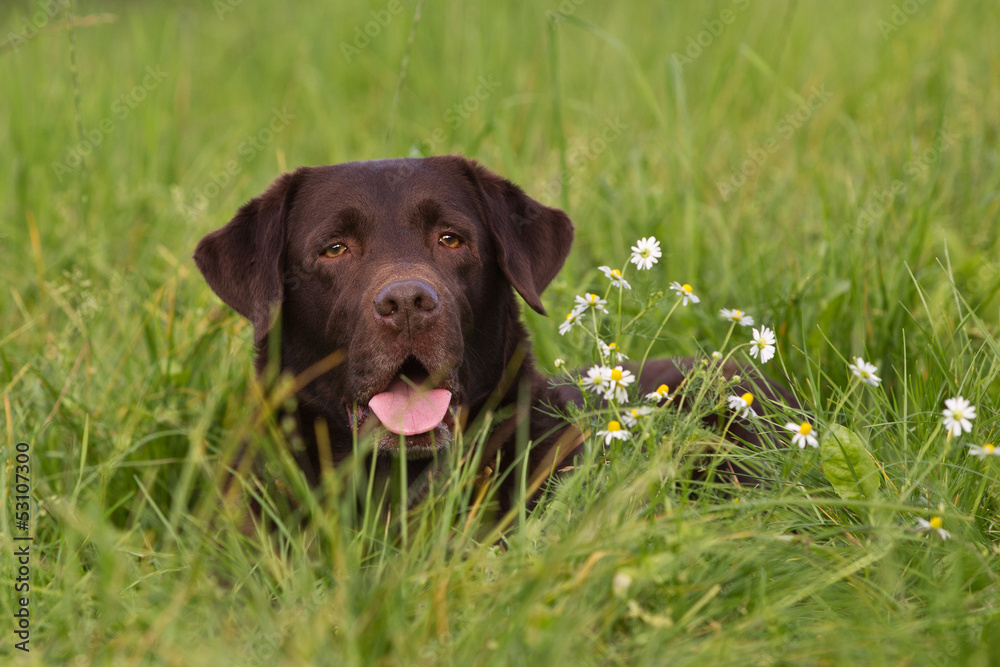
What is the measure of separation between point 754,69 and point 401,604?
4839 millimetres

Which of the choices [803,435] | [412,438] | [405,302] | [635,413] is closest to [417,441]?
[412,438]

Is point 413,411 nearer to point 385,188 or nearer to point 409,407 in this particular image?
point 409,407

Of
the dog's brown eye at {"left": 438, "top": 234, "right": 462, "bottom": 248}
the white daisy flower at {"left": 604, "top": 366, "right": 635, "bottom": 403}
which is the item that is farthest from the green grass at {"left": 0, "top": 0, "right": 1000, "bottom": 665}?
the dog's brown eye at {"left": 438, "top": 234, "right": 462, "bottom": 248}

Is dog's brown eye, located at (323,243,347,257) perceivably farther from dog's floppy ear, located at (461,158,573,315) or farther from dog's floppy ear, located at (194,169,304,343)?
dog's floppy ear, located at (461,158,573,315)

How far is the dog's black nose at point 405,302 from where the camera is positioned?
256 centimetres

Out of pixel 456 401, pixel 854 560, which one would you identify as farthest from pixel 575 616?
pixel 456 401

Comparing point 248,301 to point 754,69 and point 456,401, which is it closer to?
point 456,401

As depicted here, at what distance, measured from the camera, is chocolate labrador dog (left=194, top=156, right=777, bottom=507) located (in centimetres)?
269

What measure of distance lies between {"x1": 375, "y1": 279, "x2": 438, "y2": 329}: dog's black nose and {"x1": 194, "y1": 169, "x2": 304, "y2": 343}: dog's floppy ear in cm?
49

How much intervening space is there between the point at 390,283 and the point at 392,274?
0.29 ft

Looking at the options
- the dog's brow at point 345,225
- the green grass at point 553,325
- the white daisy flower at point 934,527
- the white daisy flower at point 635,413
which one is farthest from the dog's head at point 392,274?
the white daisy flower at point 934,527

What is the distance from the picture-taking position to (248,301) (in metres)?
2.98

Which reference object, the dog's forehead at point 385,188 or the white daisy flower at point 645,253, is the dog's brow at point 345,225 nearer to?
the dog's forehead at point 385,188

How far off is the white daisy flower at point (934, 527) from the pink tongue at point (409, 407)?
130 cm
